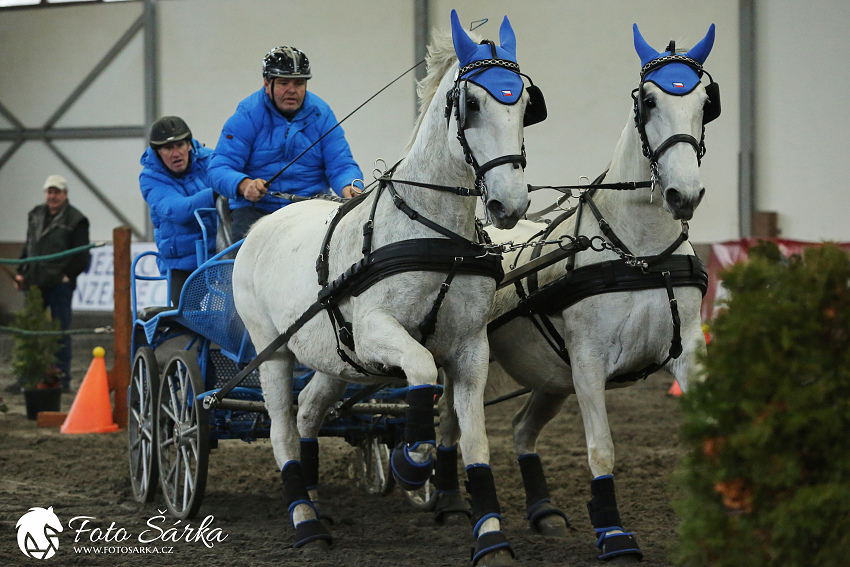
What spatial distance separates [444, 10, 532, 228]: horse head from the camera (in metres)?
3.19

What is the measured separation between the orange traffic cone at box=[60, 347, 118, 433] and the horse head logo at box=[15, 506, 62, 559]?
2.82 metres

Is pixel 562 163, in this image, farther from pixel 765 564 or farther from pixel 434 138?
pixel 765 564

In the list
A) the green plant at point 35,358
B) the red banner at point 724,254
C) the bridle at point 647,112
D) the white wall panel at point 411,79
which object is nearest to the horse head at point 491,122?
the bridle at point 647,112

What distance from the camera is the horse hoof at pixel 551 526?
420cm

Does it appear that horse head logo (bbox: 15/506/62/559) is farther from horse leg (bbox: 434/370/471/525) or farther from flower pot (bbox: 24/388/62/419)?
flower pot (bbox: 24/388/62/419)

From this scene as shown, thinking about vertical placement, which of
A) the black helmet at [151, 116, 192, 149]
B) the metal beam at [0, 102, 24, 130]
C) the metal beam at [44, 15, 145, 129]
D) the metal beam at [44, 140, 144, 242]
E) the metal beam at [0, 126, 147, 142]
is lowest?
the black helmet at [151, 116, 192, 149]

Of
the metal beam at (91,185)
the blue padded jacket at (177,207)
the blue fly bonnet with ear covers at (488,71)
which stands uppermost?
the metal beam at (91,185)

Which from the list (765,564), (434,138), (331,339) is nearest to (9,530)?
(331,339)

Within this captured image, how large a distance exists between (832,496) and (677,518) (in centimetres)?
261

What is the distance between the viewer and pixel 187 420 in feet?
15.8

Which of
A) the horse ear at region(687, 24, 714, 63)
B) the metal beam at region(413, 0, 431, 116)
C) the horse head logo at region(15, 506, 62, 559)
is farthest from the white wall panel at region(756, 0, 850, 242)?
the horse head logo at region(15, 506, 62, 559)

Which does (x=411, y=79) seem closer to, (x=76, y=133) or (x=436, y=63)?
(x=76, y=133)

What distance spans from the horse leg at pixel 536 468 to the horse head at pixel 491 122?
153cm

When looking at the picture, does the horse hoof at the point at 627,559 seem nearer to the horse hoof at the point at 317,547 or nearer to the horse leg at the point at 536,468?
the horse leg at the point at 536,468
